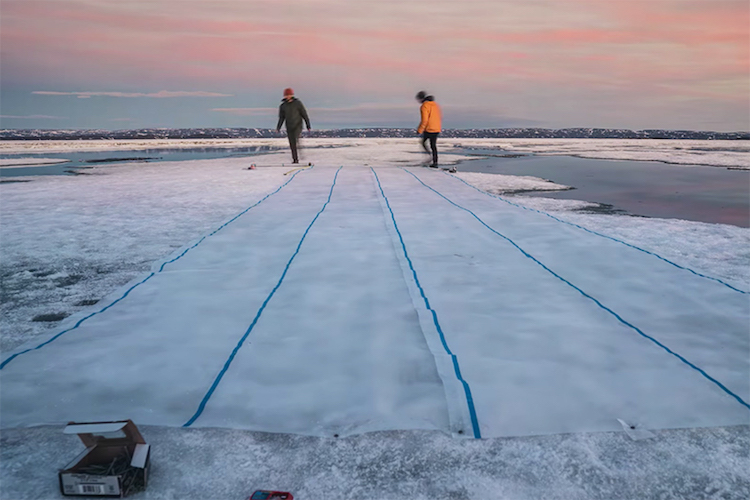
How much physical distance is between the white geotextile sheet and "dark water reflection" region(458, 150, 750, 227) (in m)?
3.36

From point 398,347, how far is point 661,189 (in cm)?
840

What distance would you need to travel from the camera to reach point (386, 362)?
2107 millimetres

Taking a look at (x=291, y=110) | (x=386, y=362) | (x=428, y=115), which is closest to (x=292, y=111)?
(x=291, y=110)

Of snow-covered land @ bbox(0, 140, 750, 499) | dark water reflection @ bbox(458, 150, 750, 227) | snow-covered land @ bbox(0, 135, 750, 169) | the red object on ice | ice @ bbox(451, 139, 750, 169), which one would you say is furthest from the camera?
snow-covered land @ bbox(0, 135, 750, 169)

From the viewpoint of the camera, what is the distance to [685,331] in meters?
2.39

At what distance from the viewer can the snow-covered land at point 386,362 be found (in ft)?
4.96

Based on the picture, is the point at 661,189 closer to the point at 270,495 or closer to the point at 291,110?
the point at 291,110

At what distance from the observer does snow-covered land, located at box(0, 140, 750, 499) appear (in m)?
1.51

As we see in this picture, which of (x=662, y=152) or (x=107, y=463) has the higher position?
(x=662, y=152)

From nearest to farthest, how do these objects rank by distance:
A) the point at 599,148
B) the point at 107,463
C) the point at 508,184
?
the point at 107,463, the point at 508,184, the point at 599,148

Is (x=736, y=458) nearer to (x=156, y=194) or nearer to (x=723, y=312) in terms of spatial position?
(x=723, y=312)

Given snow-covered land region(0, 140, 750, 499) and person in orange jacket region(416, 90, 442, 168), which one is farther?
person in orange jacket region(416, 90, 442, 168)

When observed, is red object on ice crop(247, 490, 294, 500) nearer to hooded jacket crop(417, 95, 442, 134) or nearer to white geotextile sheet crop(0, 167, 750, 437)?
white geotextile sheet crop(0, 167, 750, 437)

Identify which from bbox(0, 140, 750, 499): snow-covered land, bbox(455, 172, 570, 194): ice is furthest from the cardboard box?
bbox(455, 172, 570, 194): ice
